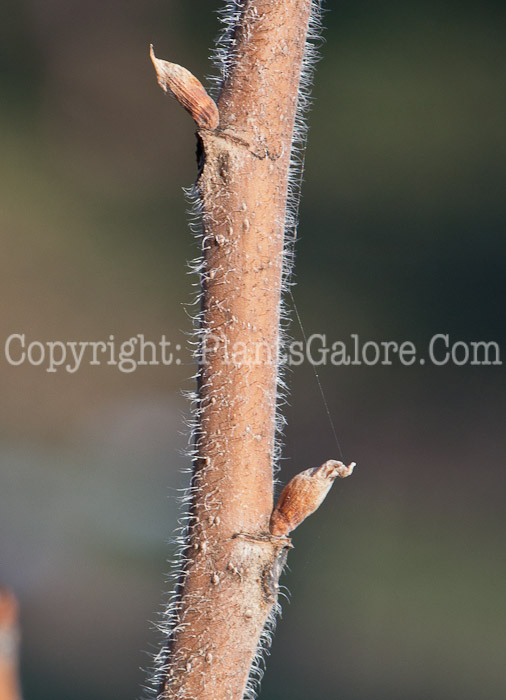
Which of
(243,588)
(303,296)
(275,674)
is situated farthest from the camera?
(303,296)

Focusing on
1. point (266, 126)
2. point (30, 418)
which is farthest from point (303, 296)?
point (266, 126)

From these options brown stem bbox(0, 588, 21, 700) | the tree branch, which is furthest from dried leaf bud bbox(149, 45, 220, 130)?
brown stem bbox(0, 588, 21, 700)

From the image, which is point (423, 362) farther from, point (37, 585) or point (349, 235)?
point (37, 585)

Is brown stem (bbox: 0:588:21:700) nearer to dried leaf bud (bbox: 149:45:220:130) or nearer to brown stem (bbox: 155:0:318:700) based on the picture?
brown stem (bbox: 155:0:318:700)

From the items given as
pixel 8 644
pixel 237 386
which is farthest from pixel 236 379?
pixel 8 644

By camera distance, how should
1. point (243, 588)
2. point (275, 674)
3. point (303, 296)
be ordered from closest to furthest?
1. point (243, 588)
2. point (275, 674)
3. point (303, 296)

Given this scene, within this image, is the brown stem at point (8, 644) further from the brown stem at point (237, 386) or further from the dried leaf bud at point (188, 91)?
the dried leaf bud at point (188, 91)
